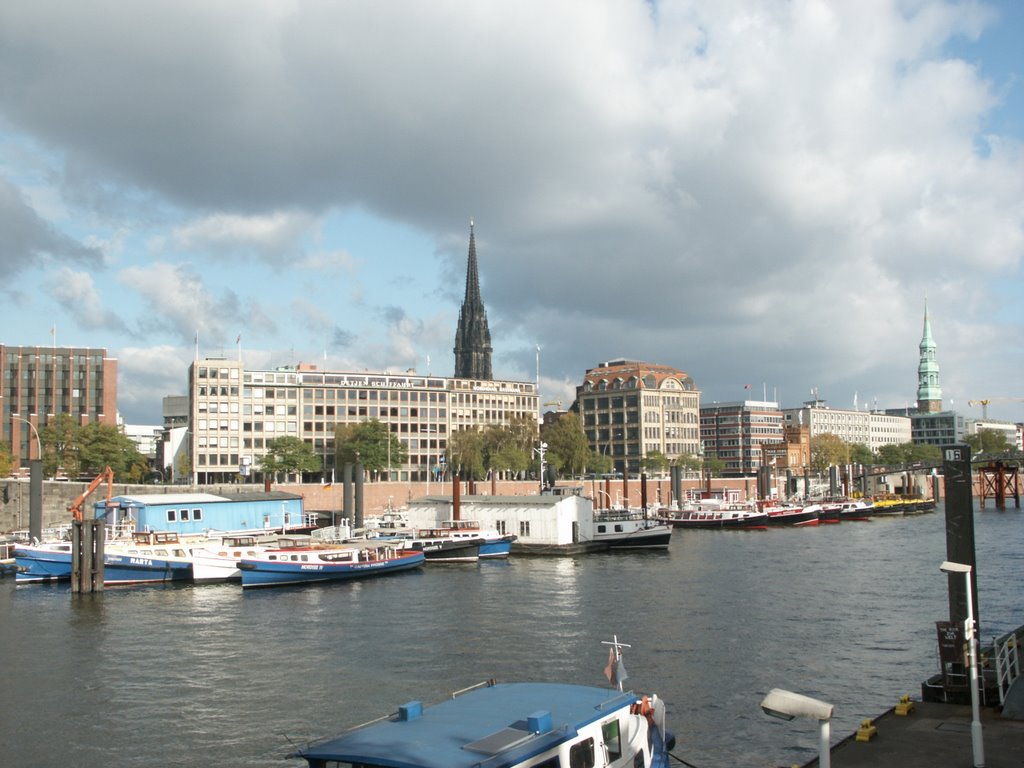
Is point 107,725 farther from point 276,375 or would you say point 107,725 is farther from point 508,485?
point 276,375

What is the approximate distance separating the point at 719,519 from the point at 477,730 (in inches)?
4957

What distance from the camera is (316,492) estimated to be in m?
143

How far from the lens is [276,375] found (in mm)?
197625

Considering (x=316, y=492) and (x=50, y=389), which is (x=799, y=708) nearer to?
(x=316, y=492)

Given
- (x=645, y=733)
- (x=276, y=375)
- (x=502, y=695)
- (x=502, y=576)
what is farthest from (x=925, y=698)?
(x=276, y=375)

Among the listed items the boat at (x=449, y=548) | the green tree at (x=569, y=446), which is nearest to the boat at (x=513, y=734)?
the boat at (x=449, y=548)

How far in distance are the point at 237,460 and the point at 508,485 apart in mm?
57701

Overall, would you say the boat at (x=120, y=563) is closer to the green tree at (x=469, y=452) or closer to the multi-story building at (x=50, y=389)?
the green tree at (x=469, y=452)

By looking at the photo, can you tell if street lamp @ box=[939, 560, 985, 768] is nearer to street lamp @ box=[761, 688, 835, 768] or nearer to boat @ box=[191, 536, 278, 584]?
street lamp @ box=[761, 688, 835, 768]

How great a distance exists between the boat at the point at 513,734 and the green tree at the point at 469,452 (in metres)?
150

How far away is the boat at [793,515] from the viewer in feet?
487

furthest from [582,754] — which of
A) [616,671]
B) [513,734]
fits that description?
[616,671]

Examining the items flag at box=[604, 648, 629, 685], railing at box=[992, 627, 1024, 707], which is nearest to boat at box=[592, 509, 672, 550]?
railing at box=[992, 627, 1024, 707]

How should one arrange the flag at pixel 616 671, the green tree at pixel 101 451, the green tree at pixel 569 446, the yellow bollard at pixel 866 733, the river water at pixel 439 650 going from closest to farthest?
1. the yellow bollard at pixel 866 733
2. the flag at pixel 616 671
3. the river water at pixel 439 650
4. the green tree at pixel 101 451
5. the green tree at pixel 569 446
